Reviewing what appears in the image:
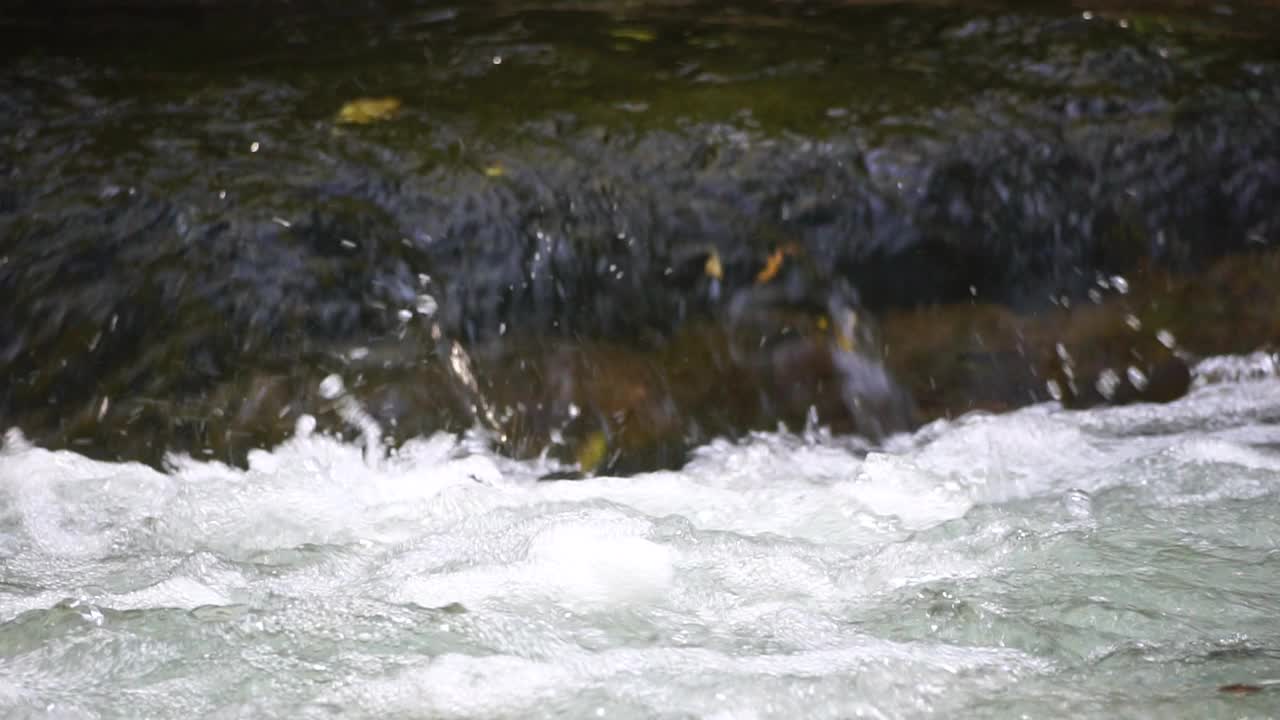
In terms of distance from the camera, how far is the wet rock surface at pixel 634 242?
3.12 meters

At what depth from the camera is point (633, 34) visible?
14.5 ft

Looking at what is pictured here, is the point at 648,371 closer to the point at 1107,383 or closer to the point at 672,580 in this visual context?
the point at 672,580

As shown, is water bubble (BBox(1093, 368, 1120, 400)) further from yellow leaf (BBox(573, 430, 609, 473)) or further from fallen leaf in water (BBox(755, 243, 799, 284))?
yellow leaf (BBox(573, 430, 609, 473))

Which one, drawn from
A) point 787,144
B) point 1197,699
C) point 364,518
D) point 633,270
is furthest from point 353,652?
point 787,144

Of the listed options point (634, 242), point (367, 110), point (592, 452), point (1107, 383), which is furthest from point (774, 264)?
point (367, 110)

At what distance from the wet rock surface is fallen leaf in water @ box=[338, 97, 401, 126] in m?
0.04

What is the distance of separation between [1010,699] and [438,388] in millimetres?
1679

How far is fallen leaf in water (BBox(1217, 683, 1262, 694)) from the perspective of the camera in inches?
73.2

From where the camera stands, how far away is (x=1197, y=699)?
6.07 ft

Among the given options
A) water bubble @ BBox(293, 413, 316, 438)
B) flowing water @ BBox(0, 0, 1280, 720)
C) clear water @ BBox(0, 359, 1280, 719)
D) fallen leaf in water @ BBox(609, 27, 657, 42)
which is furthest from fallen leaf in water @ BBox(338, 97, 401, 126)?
clear water @ BBox(0, 359, 1280, 719)

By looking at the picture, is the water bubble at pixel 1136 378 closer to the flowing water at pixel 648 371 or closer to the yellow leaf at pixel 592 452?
the flowing water at pixel 648 371

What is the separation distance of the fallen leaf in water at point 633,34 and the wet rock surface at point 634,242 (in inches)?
12.1

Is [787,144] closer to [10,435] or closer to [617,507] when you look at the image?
[617,507]

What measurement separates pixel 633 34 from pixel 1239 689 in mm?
3184
